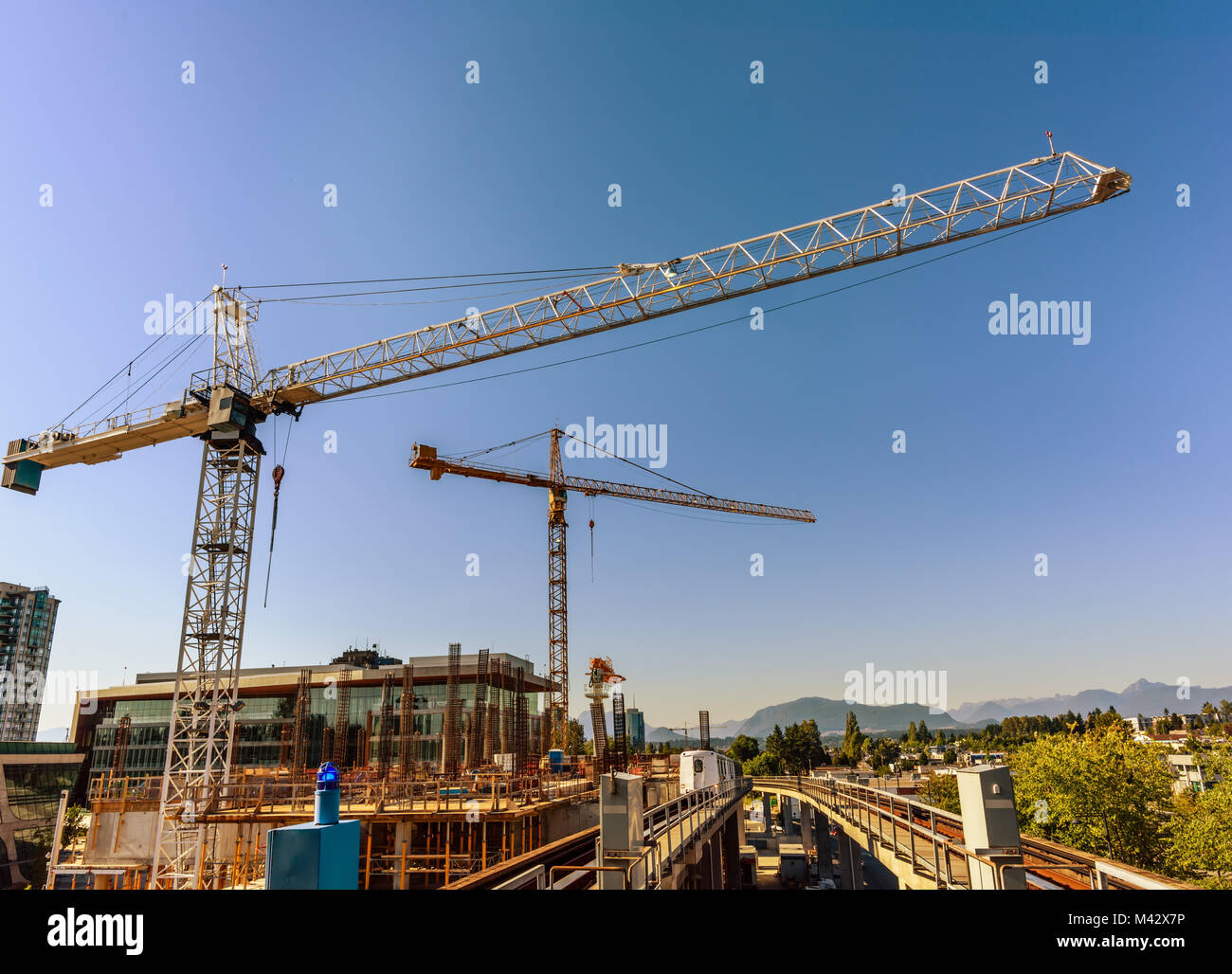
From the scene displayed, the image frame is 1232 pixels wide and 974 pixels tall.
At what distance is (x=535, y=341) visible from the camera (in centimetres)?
3841

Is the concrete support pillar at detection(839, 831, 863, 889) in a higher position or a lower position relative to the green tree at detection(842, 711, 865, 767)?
higher

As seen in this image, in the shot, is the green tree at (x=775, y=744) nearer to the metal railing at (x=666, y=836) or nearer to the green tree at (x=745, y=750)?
the green tree at (x=745, y=750)

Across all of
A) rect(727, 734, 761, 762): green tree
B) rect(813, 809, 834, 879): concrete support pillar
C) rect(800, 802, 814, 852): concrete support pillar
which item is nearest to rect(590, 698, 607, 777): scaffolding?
rect(813, 809, 834, 879): concrete support pillar

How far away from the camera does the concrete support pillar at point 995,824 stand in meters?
7.39

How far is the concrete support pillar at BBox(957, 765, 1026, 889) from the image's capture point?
7.39m

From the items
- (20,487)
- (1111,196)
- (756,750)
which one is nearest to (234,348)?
(20,487)

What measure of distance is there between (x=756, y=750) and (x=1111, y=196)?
104 metres

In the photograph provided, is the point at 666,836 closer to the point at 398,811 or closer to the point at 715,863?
the point at 715,863

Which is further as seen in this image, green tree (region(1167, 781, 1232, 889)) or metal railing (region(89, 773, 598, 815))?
metal railing (region(89, 773, 598, 815))

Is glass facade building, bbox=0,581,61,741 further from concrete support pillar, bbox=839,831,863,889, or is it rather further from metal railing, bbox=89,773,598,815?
concrete support pillar, bbox=839,831,863,889

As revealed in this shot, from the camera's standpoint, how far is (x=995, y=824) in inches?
295

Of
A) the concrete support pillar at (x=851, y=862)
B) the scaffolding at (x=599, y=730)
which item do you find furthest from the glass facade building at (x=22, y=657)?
the concrete support pillar at (x=851, y=862)

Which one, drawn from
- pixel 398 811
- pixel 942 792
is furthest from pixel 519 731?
pixel 942 792
